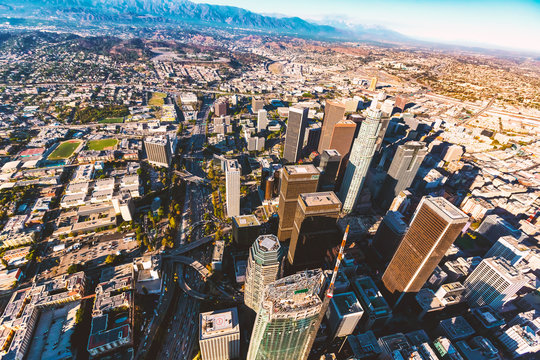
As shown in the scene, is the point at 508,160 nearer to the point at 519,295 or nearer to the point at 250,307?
the point at 519,295

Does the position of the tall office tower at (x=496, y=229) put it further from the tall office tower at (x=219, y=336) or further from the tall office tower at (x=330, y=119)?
the tall office tower at (x=219, y=336)

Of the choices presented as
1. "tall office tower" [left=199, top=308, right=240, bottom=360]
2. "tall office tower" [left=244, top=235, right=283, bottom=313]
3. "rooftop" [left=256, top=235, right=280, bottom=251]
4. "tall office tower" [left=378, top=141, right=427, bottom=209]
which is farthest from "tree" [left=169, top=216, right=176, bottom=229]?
"tall office tower" [left=378, top=141, right=427, bottom=209]

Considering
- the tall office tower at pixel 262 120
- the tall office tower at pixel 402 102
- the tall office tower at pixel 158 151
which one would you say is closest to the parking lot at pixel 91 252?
the tall office tower at pixel 158 151

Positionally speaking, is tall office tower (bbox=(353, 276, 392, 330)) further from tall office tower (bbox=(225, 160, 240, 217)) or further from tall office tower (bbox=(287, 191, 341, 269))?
tall office tower (bbox=(225, 160, 240, 217))

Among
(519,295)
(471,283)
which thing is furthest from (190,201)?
(519,295)

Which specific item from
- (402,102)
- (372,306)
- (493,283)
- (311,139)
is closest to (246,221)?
(372,306)

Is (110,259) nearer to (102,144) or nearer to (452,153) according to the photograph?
(102,144)
